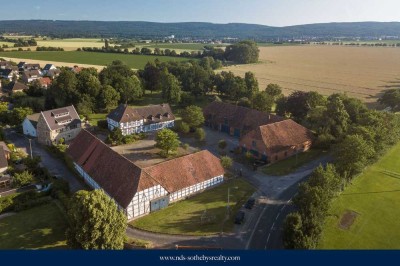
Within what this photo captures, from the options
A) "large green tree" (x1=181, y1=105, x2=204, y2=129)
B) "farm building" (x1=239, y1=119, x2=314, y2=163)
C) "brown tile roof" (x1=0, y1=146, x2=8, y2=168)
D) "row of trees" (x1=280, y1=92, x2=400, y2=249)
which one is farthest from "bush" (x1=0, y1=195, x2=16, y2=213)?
"large green tree" (x1=181, y1=105, x2=204, y2=129)

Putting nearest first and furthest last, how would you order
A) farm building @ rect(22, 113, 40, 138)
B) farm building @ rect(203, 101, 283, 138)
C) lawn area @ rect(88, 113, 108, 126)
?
farm building @ rect(22, 113, 40, 138) → farm building @ rect(203, 101, 283, 138) → lawn area @ rect(88, 113, 108, 126)

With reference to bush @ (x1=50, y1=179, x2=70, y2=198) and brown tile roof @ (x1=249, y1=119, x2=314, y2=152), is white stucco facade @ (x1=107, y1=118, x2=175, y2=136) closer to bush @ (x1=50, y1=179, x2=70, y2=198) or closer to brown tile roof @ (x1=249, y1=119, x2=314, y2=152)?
brown tile roof @ (x1=249, y1=119, x2=314, y2=152)

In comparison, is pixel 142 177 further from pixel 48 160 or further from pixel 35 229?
pixel 48 160

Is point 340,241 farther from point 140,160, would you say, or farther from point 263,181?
point 140,160

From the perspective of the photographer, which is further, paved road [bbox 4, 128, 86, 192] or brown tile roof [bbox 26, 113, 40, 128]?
brown tile roof [bbox 26, 113, 40, 128]

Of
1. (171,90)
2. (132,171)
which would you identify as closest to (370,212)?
(132,171)

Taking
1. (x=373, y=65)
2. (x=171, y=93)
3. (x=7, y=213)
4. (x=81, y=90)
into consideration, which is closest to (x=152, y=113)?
(x=171, y=93)

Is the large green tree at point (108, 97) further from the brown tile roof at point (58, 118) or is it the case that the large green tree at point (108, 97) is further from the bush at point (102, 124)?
the brown tile roof at point (58, 118)
